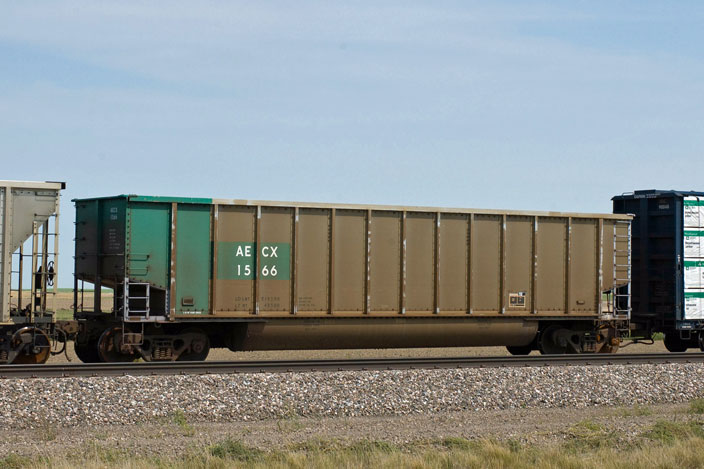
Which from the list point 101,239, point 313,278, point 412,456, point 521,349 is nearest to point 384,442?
point 412,456

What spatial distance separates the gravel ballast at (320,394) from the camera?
12.8 meters

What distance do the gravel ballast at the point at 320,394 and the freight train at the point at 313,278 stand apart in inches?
125

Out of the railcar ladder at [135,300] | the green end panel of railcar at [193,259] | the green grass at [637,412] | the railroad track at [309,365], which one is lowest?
the green grass at [637,412]

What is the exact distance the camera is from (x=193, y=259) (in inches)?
691

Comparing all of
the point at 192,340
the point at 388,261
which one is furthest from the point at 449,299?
the point at 192,340

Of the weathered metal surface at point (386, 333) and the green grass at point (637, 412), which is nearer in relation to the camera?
the green grass at point (637, 412)

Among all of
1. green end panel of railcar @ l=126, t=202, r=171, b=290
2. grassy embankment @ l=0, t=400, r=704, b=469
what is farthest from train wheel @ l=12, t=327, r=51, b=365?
grassy embankment @ l=0, t=400, r=704, b=469

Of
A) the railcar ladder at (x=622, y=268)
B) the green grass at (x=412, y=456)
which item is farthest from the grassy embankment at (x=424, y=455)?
the railcar ladder at (x=622, y=268)

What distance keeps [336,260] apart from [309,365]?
302cm

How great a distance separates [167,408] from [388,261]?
721 centimetres

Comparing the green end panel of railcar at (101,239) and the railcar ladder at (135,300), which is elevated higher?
the green end panel of railcar at (101,239)

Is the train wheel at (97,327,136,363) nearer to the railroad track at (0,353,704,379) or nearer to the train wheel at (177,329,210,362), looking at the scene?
the train wheel at (177,329,210,362)

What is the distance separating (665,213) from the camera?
21828 mm

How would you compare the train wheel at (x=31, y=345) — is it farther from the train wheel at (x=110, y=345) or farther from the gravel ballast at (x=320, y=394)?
the gravel ballast at (x=320, y=394)
